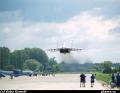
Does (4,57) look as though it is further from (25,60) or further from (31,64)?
(31,64)

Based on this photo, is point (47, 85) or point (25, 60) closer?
point (47, 85)

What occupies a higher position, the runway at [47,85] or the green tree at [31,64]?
the green tree at [31,64]

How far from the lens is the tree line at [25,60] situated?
→ 11712 centimetres

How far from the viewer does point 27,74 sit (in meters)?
109

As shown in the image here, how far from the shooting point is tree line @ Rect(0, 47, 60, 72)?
117 meters

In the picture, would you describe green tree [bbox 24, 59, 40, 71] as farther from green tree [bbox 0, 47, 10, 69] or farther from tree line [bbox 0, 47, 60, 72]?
green tree [bbox 0, 47, 10, 69]

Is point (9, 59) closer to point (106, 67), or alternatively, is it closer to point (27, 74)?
point (27, 74)

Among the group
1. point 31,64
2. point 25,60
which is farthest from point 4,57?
point 31,64

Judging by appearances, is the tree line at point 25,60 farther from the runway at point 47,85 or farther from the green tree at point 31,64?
the runway at point 47,85

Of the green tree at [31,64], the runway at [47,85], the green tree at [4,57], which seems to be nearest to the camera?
the runway at [47,85]

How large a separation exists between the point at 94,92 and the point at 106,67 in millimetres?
73274

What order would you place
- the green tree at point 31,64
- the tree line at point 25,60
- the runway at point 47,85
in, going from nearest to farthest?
the runway at point 47,85, the tree line at point 25,60, the green tree at point 31,64

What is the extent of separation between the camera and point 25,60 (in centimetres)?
12531

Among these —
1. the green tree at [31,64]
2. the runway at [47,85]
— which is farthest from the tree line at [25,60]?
the runway at [47,85]
